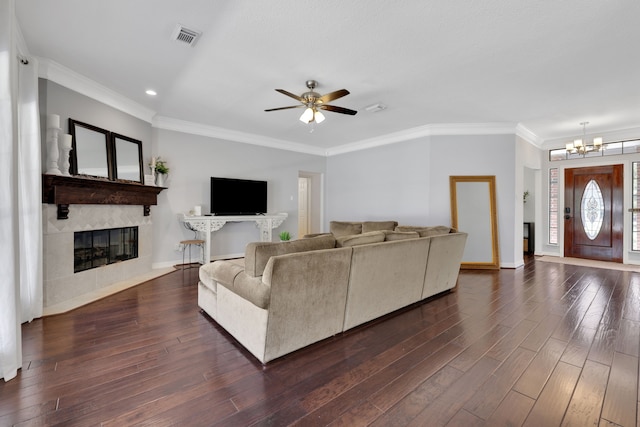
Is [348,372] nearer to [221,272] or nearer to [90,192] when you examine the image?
[221,272]

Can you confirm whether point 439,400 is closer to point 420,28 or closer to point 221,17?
point 420,28

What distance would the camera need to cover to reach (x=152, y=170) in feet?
15.1

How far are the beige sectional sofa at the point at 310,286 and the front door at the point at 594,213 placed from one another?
5.14 meters

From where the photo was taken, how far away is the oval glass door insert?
588 cm

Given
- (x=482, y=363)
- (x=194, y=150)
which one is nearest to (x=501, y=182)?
(x=482, y=363)

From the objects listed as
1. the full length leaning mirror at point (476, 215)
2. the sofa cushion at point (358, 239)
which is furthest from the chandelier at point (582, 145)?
the sofa cushion at point (358, 239)

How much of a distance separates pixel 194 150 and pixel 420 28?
14.3ft

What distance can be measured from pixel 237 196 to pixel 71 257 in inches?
112

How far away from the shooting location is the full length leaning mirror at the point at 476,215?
17.5 feet

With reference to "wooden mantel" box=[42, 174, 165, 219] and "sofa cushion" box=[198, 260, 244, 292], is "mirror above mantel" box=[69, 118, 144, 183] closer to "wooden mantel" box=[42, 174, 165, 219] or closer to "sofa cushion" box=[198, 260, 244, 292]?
"wooden mantel" box=[42, 174, 165, 219]

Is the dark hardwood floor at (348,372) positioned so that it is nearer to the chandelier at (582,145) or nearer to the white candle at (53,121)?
the white candle at (53,121)

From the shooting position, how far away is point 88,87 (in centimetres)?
354

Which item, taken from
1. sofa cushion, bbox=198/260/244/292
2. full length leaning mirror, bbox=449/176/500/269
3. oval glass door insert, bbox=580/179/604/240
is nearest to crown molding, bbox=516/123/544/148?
full length leaning mirror, bbox=449/176/500/269

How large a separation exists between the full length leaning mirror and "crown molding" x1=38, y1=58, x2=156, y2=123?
18.1 feet
